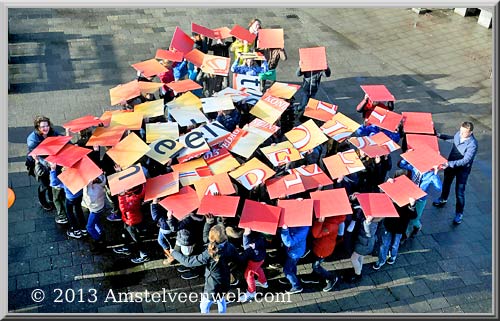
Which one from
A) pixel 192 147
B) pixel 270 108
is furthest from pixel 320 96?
pixel 192 147

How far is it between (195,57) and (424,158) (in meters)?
5.07

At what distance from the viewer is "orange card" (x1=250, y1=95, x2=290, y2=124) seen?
32.0ft

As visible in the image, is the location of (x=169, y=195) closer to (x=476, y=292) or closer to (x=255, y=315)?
(x=255, y=315)

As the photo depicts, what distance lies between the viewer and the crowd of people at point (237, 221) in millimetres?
7766

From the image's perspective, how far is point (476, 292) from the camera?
8578 millimetres

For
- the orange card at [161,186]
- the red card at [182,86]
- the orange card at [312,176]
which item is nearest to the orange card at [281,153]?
the orange card at [312,176]

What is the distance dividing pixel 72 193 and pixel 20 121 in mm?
4350

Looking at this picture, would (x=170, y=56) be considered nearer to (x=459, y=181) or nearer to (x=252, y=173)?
(x=252, y=173)

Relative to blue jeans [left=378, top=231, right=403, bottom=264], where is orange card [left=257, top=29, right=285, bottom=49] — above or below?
above

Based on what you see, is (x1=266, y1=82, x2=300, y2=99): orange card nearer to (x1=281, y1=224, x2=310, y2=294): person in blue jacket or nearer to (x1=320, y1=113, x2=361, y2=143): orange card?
(x1=320, y1=113, x2=361, y2=143): orange card

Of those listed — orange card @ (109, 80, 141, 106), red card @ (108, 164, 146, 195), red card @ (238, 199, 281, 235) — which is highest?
orange card @ (109, 80, 141, 106)

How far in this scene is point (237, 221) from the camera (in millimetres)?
8445

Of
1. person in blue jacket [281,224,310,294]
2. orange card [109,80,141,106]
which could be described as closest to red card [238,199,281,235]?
person in blue jacket [281,224,310,294]

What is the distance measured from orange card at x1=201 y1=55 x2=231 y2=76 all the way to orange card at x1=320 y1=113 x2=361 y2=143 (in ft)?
8.12
